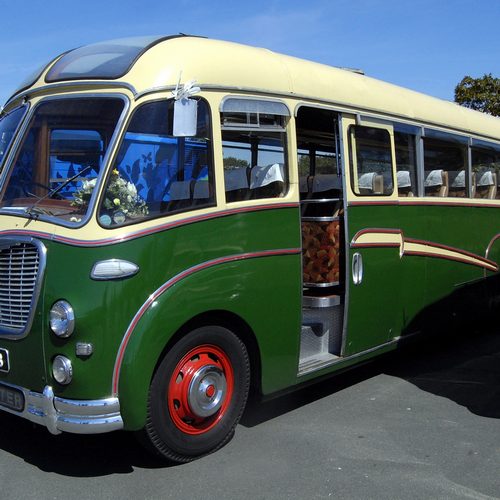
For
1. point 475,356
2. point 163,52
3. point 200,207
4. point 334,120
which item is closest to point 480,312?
point 475,356

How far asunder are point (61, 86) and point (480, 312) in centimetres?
575

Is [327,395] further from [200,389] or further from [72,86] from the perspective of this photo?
[72,86]

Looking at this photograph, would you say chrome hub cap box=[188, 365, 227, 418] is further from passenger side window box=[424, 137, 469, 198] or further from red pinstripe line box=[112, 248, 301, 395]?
passenger side window box=[424, 137, 469, 198]

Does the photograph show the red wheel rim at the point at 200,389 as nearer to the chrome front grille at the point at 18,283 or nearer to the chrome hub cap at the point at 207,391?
the chrome hub cap at the point at 207,391

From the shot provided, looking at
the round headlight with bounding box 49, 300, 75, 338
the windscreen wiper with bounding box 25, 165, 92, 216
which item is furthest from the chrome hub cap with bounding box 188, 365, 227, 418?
the windscreen wiper with bounding box 25, 165, 92, 216

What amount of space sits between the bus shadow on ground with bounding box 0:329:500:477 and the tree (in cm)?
1787

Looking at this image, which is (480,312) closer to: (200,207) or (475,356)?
(475,356)

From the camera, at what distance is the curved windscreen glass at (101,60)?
4.37m

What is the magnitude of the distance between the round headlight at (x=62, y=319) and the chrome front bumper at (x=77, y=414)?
0.38 m

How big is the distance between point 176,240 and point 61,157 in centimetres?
105

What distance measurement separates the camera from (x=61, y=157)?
14.7 ft

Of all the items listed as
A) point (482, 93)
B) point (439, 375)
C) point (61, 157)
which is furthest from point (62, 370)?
point (482, 93)

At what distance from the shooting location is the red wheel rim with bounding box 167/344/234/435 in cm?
434

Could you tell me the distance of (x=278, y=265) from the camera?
489 centimetres
